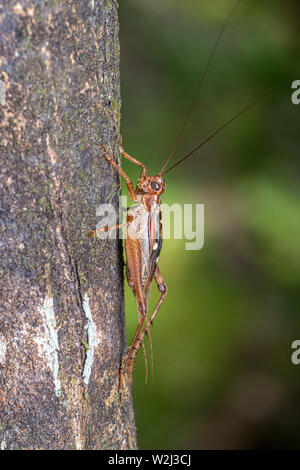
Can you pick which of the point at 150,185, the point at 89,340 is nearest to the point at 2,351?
the point at 89,340

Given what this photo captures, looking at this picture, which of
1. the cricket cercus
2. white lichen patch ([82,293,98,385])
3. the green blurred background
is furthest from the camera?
the green blurred background

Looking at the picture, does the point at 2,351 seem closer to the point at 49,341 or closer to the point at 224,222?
the point at 49,341

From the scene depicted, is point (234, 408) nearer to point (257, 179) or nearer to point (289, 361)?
point (289, 361)

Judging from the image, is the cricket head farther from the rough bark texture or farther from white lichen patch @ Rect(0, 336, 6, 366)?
white lichen patch @ Rect(0, 336, 6, 366)

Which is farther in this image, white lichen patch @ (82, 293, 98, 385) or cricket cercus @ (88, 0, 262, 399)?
cricket cercus @ (88, 0, 262, 399)

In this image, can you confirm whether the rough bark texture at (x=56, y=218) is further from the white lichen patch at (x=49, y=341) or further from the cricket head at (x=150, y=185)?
the cricket head at (x=150, y=185)

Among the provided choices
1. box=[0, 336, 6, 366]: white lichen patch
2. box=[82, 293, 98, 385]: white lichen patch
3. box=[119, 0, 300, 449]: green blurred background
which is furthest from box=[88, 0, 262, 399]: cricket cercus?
box=[119, 0, 300, 449]: green blurred background
